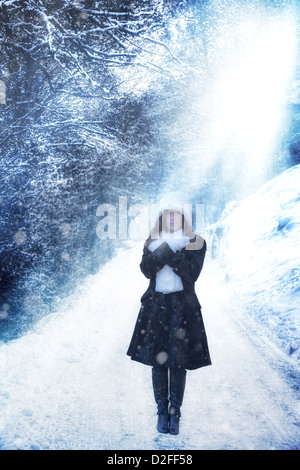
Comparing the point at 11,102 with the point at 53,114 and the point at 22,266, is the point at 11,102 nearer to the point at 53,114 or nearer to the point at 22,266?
the point at 53,114

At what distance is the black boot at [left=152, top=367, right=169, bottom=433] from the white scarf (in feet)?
2.40

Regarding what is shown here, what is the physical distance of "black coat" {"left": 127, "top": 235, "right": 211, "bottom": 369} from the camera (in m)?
2.85

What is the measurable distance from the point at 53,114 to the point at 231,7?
3.26 metres

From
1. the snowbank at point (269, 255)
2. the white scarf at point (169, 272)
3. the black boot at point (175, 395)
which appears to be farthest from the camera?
the snowbank at point (269, 255)

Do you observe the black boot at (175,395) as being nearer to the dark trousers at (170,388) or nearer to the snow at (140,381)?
the dark trousers at (170,388)

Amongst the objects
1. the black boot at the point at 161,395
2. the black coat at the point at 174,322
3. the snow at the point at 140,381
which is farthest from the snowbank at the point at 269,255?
the black boot at the point at 161,395

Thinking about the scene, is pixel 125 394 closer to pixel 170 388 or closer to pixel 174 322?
pixel 170 388

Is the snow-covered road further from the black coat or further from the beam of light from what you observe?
the beam of light

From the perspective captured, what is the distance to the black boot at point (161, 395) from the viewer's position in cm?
279

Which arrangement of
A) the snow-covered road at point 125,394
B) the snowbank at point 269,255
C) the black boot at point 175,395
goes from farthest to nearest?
the snowbank at point 269,255 < the black boot at point 175,395 < the snow-covered road at point 125,394

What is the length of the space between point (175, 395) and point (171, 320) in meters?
0.65

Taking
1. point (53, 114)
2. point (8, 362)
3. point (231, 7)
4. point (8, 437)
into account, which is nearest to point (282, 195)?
point (231, 7)

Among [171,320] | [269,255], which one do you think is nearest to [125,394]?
[171,320]

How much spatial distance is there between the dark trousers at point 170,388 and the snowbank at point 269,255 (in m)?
2.02
